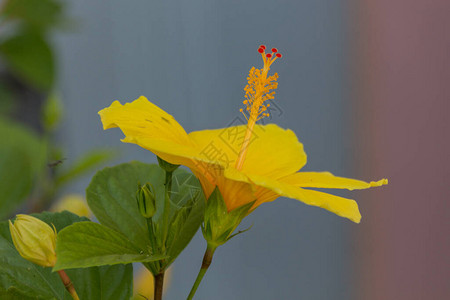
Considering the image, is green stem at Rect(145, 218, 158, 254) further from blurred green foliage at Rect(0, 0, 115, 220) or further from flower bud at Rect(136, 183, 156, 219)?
blurred green foliage at Rect(0, 0, 115, 220)

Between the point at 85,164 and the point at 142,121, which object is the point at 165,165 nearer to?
the point at 142,121

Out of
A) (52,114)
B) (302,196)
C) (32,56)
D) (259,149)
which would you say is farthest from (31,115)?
(302,196)

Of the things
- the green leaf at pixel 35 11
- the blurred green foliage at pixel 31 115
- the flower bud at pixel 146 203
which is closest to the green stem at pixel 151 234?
the flower bud at pixel 146 203

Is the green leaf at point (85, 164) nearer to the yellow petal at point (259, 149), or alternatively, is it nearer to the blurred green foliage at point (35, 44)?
the yellow petal at point (259, 149)

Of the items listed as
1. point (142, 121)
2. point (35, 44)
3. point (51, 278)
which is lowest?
point (51, 278)

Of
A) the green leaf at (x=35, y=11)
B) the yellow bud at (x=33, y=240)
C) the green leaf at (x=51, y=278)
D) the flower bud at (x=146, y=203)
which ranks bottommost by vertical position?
the green leaf at (x=51, y=278)

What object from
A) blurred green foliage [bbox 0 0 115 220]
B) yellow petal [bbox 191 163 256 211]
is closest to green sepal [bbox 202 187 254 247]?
yellow petal [bbox 191 163 256 211]
